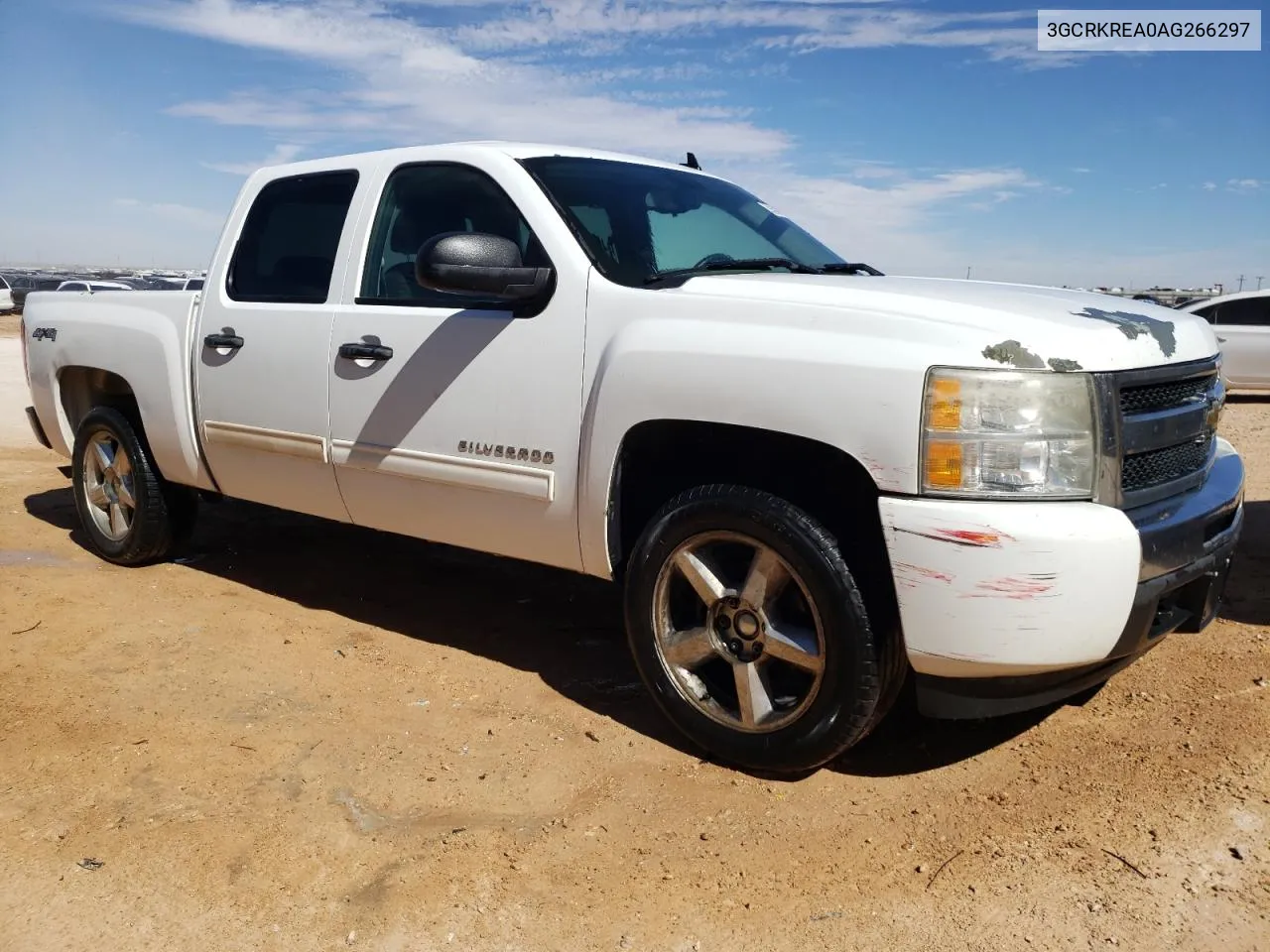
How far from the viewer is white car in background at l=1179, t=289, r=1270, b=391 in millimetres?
14383

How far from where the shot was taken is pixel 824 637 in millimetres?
3039

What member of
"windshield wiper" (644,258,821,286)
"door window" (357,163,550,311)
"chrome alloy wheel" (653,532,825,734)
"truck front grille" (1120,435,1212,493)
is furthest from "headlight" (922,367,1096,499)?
"door window" (357,163,550,311)

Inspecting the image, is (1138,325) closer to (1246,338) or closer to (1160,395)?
(1160,395)

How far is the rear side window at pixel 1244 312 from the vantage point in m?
14.6

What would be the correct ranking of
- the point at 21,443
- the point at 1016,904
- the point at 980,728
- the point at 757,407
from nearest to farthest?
the point at 1016,904
the point at 757,407
the point at 980,728
the point at 21,443

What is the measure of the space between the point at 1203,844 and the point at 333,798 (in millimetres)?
2443

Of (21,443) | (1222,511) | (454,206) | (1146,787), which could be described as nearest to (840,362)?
(1222,511)

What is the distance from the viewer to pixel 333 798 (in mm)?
3186

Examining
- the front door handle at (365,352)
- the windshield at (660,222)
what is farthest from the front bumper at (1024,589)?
the front door handle at (365,352)

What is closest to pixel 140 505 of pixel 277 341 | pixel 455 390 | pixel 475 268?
pixel 277 341

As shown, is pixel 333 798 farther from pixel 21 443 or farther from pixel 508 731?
pixel 21 443

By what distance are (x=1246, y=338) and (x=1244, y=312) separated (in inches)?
19.3

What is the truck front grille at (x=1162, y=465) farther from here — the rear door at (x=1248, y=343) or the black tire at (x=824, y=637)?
the rear door at (x=1248, y=343)

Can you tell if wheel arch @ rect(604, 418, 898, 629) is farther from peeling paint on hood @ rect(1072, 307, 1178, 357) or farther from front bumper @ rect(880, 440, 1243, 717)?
peeling paint on hood @ rect(1072, 307, 1178, 357)
